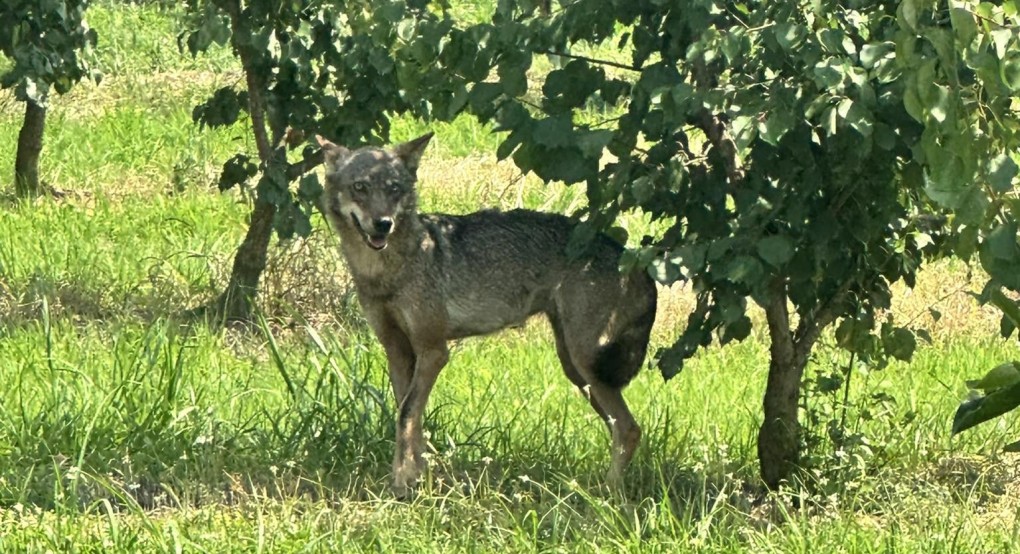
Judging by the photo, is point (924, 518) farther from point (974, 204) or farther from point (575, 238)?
point (974, 204)

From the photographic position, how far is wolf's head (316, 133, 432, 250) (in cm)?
705

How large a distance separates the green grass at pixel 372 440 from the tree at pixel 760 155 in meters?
0.57

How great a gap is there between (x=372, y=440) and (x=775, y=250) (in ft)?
6.86

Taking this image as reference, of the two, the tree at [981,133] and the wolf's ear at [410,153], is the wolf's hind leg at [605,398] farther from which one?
the tree at [981,133]

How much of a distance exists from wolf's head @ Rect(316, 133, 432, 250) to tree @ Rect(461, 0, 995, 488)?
2.95 ft

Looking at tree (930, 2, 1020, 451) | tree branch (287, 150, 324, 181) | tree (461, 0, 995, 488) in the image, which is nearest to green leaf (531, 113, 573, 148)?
tree (461, 0, 995, 488)

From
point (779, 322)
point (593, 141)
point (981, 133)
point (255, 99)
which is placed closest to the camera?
point (981, 133)

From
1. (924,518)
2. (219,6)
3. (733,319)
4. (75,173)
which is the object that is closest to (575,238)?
(733,319)

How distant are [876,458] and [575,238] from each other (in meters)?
1.51

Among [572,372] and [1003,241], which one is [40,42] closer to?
[572,372]

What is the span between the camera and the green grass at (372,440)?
590 centimetres

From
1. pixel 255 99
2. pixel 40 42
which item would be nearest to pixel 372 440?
pixel 255 99

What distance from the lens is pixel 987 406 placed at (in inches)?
198

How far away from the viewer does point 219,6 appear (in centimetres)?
914
